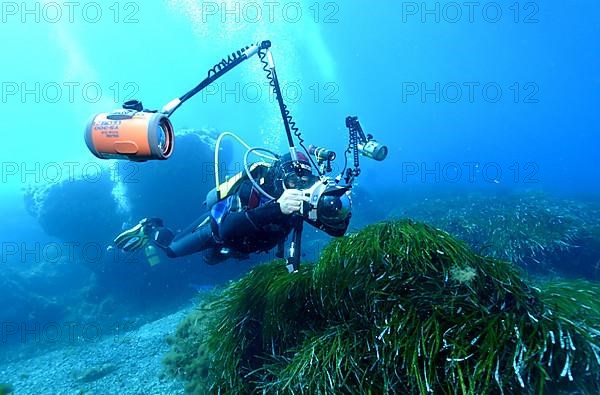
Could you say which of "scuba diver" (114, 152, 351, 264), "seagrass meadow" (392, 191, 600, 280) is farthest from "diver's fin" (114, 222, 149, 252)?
"seagrass meadow" (392, 191, 600, 280)

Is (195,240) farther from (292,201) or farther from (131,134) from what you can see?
(292,201)

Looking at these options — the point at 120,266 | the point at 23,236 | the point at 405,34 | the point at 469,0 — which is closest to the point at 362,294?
the point at 120,266

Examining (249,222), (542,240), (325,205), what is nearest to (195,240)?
(249,222)

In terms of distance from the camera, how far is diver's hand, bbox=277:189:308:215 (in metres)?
3.46

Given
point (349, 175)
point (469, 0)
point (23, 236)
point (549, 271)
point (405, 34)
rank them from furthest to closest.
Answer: point (405, 34) → point (469, 0) → point (23, 236) → point (549, 271) → point (349, 175)

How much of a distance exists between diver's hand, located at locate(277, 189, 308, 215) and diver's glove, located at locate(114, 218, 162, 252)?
669 centimetres

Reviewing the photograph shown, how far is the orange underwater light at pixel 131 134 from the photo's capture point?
Answer: 3365 millimetres

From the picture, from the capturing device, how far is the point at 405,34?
403 feet

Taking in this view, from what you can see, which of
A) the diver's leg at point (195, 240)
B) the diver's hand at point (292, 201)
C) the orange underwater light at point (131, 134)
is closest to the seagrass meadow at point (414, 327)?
the diver's hand at point (292, 201)

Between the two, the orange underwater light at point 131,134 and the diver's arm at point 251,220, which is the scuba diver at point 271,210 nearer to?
the diver's arm at point 251,220

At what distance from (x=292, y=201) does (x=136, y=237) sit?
6.87 m

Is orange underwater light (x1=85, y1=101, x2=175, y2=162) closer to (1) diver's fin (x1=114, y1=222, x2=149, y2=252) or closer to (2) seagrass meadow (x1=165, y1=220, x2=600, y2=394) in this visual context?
(2) seagrass meadow (x1=165, y1=220, x2=600, y2=394)

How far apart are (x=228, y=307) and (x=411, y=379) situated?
8.80 feet

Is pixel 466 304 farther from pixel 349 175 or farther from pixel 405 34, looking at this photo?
pixel 405 34
